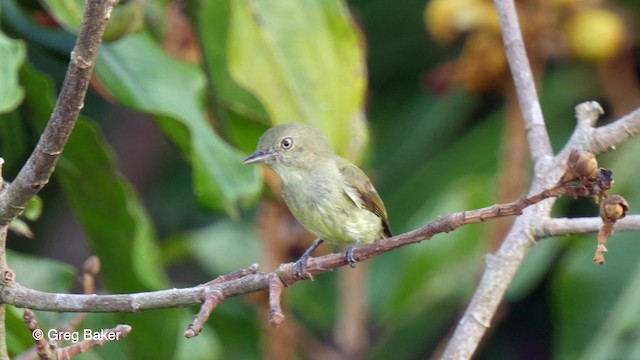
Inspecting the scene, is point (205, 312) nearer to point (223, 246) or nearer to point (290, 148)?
point (290, 148)

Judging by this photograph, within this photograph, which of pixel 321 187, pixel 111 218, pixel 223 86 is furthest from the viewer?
pixel 223 86

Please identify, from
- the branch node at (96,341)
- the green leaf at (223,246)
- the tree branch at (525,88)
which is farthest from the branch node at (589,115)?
the green leaf at (223,246)

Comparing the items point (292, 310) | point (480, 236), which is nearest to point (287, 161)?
point (480, 236)

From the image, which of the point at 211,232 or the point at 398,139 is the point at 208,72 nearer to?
the point at 211,232

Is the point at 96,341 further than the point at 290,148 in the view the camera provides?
No

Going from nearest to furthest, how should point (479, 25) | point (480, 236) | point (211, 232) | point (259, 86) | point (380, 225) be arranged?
point (380, 225)
point (259, 86)
point (479, 25)
point (480, 236)
point (211, 232)

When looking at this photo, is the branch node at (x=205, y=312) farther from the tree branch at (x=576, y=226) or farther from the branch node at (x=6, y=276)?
the tree branch at (x=576, y=226)

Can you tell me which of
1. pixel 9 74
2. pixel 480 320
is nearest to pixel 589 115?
pixel 480 320
